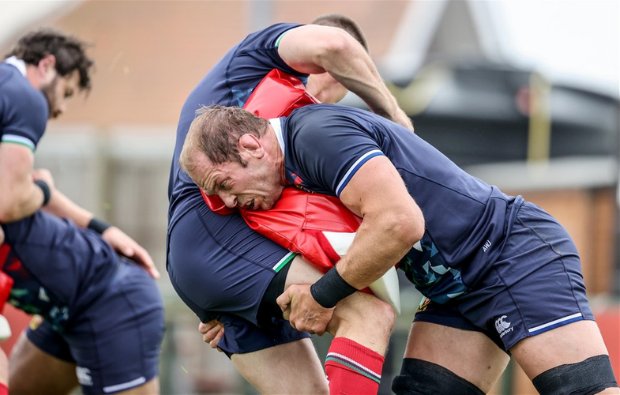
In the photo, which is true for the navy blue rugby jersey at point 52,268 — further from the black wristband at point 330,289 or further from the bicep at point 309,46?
the black wristband at point 330,289

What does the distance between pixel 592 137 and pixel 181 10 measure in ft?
38.6

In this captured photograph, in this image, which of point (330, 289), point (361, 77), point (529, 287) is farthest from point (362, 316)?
point (361, 77)

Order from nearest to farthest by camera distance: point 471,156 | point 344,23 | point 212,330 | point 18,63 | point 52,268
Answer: point 212,330, point 344,23, point 18,63, point 52,268, point 471,156

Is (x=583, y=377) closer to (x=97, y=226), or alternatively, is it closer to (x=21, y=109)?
(x=21, y=109)

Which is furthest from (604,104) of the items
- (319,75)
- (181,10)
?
(181,10)

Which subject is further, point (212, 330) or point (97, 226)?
point (97, 226)

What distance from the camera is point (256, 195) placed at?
160 inches

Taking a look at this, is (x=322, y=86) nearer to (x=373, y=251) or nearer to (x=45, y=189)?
(x=373, y=251)

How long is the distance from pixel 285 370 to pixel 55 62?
6.86 ft

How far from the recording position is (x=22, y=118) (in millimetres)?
5145

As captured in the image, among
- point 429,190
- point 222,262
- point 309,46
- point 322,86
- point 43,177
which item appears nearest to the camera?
point 429,190

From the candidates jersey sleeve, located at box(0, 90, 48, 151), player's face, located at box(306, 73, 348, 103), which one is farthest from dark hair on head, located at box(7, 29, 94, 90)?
player's face, located at box(306, 73, 348, 103)

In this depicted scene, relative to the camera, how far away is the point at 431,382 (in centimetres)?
439

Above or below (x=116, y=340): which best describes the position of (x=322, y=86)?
above
